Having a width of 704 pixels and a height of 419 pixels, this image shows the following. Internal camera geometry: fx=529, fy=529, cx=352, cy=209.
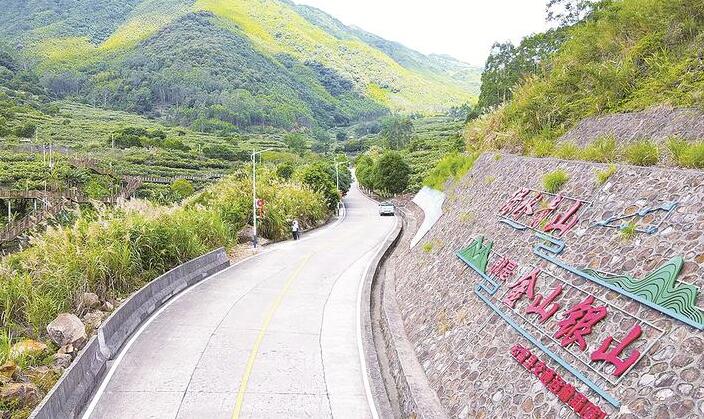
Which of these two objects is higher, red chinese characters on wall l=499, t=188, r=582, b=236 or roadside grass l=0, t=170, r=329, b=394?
red chinese characters on wall l=499, t=188, r=582, b=236

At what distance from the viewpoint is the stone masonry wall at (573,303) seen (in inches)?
244

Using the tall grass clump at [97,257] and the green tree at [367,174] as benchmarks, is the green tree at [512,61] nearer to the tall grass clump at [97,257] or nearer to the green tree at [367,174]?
the green tree at [367,174]

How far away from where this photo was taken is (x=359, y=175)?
86812 millimetres

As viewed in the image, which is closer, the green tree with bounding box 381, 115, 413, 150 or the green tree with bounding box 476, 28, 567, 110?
the green tree with bounding box 476, 28, 567, 110

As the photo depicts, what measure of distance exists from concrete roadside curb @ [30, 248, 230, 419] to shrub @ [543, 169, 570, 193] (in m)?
10.5

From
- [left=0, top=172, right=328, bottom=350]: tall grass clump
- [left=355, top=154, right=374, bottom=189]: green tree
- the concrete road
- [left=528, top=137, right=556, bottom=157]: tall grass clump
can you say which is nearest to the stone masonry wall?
[left=528, top=137, right=556, bottom=157]: tall grass clump

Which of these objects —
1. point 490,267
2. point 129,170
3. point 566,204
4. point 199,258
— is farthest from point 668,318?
point 129,170

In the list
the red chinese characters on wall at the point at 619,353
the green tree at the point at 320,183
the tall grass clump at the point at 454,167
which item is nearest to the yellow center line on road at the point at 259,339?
the red chinese characters on wall at the point at 619,353

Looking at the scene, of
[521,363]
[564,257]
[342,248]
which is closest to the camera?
[521,363]

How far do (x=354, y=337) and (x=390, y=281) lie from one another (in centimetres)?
496

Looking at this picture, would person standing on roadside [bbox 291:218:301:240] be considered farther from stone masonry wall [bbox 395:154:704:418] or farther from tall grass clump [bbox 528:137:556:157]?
stone masonry wall [bbox 395:154:704:418]

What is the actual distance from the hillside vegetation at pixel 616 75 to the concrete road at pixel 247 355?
8.75m

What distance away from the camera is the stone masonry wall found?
244 inches

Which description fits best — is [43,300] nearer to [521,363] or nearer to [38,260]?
[38,260]
